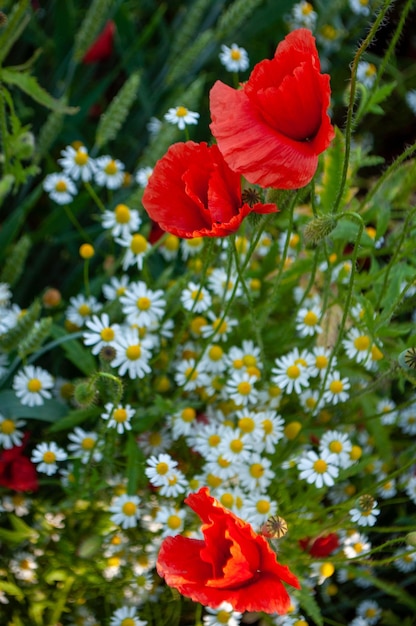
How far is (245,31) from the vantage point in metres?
1.73

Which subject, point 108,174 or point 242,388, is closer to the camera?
point 242,388

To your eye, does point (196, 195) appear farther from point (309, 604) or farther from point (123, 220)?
point (309, 604)

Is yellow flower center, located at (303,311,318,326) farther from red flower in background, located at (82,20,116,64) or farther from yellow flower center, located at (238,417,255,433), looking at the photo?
red flower in background, located at (82,20,116,64)

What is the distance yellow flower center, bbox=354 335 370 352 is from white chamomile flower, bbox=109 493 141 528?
14.2 inches

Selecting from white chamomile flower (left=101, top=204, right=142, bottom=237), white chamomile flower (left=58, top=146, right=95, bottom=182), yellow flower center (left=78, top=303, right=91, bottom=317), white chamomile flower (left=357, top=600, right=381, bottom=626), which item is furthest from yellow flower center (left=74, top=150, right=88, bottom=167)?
white chamomile flower (left=357, top=600, right=381, bottom=626)

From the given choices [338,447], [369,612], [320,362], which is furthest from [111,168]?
[369,612]

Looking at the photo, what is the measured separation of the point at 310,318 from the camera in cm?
115

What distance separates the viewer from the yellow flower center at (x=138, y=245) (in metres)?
1.16

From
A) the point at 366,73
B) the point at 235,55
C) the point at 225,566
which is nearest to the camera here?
the point at 225,566

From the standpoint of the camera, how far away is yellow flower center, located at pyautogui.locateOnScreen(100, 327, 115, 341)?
3.57ft

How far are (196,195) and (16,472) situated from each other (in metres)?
0.51

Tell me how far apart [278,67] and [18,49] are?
1022mm

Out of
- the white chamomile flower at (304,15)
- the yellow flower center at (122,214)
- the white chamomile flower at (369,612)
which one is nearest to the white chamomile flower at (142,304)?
the yellow flower center at (122,214)

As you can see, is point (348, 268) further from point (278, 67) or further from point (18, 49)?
point (18, 49)
